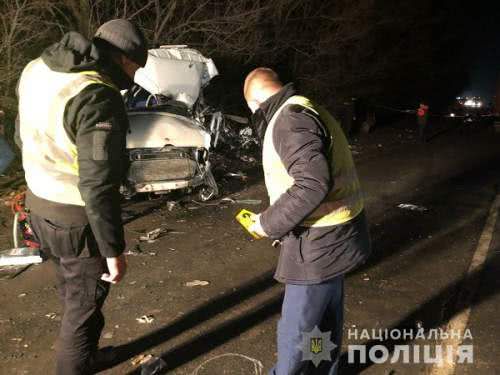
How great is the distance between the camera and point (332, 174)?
86.4 inches

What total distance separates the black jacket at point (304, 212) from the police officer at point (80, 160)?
74 centimetres

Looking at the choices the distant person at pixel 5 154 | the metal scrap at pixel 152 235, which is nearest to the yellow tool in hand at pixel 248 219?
the metal scrap at pixel 152 235

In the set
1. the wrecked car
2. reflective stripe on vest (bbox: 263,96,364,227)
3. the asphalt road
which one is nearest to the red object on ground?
the asphalt road

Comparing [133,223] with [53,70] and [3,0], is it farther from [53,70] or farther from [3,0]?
[3,0]

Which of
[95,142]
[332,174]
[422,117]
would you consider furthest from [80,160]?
[422,117]

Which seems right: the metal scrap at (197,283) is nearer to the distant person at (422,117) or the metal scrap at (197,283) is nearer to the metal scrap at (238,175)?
the metal scrap at (238,175)

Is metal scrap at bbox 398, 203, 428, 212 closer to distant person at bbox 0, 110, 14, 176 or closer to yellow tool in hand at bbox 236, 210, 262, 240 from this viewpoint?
yellow tool in hand at bbox 236, 210, 262, 240

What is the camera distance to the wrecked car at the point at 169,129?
20.3ft

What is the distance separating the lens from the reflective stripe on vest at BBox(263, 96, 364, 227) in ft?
7.27

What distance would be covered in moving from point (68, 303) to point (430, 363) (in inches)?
93.2

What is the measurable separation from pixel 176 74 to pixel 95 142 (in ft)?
17.9

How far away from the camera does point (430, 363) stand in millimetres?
3160

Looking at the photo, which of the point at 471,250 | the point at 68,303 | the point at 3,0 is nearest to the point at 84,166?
the point at 68,303

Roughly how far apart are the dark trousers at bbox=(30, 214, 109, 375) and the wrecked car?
10.3 ft
